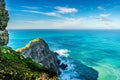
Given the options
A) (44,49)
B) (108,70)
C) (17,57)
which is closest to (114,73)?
(108,70)

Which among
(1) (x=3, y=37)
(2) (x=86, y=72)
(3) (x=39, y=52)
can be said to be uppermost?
(1) (x=3, y=37)

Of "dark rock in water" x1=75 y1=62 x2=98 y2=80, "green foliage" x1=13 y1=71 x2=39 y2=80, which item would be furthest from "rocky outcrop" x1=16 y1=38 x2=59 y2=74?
"green foliage" x1=13 y1=71 x2=39 y2=80

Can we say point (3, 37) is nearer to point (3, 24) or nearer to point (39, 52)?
point (3, 24)

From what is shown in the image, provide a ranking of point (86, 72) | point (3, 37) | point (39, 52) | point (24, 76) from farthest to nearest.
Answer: point (86, 72)
point (39, 52)
point (3, 37)
point (24, 76)

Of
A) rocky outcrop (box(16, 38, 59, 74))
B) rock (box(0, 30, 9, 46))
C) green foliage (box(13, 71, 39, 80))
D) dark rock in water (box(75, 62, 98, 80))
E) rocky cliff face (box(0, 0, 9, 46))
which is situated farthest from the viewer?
dark rock in water (box(75, 62, 98, 80))

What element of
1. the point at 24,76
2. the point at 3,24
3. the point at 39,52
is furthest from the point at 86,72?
the point at 24,76

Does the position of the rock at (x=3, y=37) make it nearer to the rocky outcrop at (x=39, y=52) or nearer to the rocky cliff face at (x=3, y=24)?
the rocky cliff face at (x=3, y=24)

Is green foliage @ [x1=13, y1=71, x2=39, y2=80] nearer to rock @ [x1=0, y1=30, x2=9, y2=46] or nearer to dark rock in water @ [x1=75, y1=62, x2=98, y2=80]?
rock @ [x1=0, y1=30, x2=9, y2=46]

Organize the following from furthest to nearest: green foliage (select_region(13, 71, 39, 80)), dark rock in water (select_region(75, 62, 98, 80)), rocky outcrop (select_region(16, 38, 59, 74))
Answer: dark rock in water (select_region(75, 62, 98, 80)), rocky outcrop (select_region(16, 38, 59, 74)), green foliage (select_region(13, 71, 39, 80))

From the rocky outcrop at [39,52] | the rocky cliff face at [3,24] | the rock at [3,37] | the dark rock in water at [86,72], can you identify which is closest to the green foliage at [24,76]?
the rock at [3,37]

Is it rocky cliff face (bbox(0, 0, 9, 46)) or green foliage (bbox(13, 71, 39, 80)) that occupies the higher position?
rocky cliff face (bbox(0, 0, 9, 46))

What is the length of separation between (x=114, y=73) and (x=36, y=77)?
54542 millimetres

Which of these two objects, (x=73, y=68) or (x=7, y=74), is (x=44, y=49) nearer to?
(x=73, y=68)

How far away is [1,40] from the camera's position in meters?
31.8
